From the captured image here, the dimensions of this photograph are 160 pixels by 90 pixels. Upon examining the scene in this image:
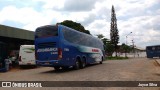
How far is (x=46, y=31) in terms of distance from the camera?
2027cm

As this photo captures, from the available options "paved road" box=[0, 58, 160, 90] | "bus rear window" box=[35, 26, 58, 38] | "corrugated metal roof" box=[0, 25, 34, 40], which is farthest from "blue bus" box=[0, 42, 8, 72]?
"bus rear window" box=[35, 26, 58, 38]

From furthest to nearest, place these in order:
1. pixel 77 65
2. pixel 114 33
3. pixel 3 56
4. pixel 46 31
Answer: pixel 114 33 → pixel 3 56 → pixel 77 65 → pixel 46 31

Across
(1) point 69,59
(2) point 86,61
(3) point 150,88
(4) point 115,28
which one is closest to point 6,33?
(2) point 86,61

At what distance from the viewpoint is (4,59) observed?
87.9 feet

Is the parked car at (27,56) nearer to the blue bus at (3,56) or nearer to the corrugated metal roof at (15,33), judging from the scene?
the blue bus at (3,56)

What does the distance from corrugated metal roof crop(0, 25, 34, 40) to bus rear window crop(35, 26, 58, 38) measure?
9.41 metres

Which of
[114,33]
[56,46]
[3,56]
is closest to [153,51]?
[114,33]

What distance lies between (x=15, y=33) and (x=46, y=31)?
1261 cm

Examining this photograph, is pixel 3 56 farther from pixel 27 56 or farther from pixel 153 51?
pixel 153 51

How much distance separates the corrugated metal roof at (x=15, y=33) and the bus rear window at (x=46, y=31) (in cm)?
941

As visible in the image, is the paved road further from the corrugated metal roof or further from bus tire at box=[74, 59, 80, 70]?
the corrugated metal roof

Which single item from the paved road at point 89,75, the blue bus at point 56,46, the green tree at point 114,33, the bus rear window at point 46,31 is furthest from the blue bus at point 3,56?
the green tree at point 114,33

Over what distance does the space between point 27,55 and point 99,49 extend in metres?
8.28

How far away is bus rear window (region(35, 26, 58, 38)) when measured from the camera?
19891 millimetres
